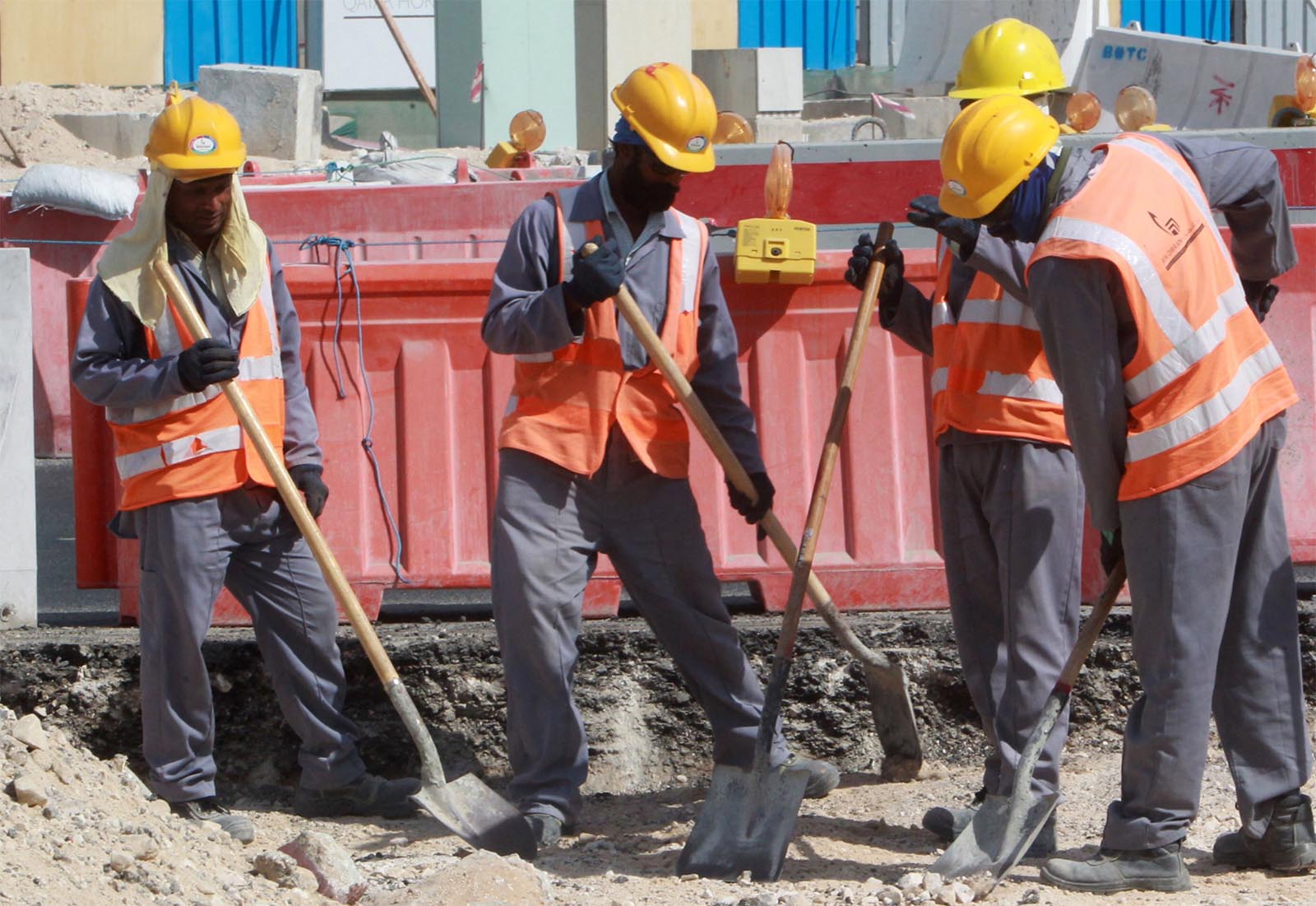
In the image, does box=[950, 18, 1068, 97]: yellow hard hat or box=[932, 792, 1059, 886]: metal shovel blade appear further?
box=[950, 18, 1068, 97]: yellow hard hat

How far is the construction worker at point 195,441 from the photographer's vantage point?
4688 millimetres

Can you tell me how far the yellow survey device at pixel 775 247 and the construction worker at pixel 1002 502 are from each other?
3.00 ft

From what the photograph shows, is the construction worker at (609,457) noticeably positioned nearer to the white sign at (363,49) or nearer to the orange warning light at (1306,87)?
the orange warning light at (1306,87)

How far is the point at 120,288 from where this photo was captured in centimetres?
466

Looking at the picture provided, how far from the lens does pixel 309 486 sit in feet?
16.2

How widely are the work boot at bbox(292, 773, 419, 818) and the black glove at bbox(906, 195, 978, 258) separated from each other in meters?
2.19

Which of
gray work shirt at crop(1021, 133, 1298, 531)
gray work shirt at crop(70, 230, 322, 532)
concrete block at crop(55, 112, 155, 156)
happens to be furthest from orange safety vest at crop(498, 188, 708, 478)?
concrete block at crop(55, 112, 155, 156)

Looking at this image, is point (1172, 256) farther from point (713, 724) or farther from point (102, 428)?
point (102, 428)

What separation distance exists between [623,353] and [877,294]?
2.27ft

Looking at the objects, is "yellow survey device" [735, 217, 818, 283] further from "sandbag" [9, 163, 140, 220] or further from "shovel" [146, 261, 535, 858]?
"sandbag" [9, 163, 140, 220]

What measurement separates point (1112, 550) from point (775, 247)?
5.61 feet

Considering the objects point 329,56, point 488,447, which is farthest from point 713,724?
point 329,56

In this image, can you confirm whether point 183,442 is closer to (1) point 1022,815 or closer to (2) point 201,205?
(2) point 201,205

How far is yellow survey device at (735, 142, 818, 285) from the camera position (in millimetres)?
5457
